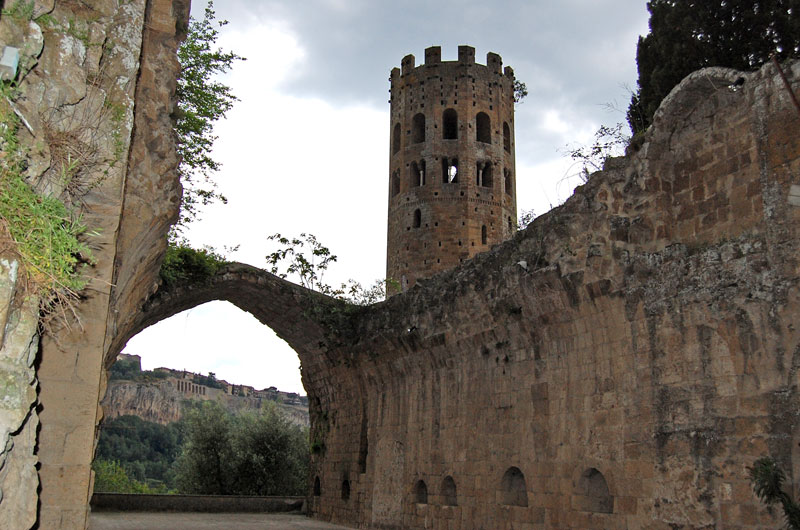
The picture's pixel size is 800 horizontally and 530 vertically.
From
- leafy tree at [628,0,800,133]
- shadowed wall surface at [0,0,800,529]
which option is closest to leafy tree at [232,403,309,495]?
shadowed wall surface at [0,0,800,529]

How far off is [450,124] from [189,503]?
22.7m

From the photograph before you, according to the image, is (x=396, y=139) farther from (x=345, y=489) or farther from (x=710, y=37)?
(x=345, y=489)

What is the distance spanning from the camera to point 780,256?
24.9 ft

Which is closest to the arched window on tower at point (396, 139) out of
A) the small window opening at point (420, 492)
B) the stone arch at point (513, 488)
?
the small window opening at point (420, 492)

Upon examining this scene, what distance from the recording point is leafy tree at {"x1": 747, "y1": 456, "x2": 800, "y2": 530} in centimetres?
657

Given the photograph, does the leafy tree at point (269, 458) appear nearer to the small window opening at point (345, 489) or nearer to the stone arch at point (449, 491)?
the small window opening at point (345, 489)

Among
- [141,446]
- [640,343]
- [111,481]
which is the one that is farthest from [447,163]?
[141,446]

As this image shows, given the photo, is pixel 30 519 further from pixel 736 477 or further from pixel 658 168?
pixel 658 168

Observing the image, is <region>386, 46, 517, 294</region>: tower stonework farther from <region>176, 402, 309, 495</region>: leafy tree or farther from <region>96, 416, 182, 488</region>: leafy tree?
<region>96, 416, 182, 488</region>: leafy tree

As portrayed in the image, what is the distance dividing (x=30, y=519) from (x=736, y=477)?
6.67 meters

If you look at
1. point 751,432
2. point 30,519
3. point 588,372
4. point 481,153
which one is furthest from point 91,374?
point 481,153

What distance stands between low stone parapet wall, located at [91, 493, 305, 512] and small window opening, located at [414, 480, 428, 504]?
7.75 metres

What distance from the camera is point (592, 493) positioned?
30.8 ft

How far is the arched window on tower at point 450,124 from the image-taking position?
35.5 metres
